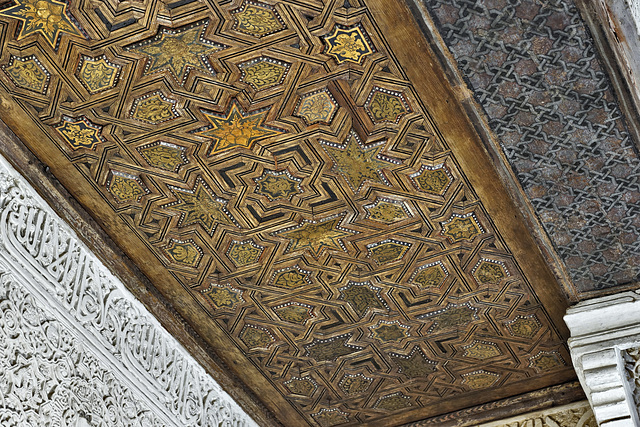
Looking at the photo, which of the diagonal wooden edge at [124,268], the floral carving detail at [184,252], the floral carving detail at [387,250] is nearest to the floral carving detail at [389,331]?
the floral carving detail at [387,250]

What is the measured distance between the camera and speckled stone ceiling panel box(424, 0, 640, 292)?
102 inches

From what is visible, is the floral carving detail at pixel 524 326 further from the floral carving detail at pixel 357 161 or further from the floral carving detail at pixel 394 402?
the floral carving detail at pixel 357 161

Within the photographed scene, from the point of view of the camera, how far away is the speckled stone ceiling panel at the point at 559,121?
2.59m

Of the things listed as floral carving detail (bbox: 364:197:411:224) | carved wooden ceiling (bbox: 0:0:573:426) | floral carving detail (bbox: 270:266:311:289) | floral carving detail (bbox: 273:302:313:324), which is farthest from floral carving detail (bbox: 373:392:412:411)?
floral carving detail (bbox: 364:197:411:224)

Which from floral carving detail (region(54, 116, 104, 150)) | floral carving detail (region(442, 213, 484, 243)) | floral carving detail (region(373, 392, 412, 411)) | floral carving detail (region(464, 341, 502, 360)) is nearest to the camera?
floral carving detail (region(54, 116, 104, 150))

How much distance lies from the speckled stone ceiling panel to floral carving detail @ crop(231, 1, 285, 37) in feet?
1.72

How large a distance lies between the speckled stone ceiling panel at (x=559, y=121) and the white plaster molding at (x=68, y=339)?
5.82ft

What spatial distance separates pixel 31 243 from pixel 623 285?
101 inches

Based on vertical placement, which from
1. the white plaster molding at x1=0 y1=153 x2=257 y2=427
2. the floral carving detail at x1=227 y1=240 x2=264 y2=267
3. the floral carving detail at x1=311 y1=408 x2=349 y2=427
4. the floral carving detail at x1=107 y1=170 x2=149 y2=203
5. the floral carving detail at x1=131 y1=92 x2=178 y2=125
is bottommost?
the white plaster molding at x1=0 y1=153 x2=257 y2=427

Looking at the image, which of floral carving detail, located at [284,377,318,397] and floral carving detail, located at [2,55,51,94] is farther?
floral carving detail, located at [284,377,318,397]

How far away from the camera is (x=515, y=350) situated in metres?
4.06

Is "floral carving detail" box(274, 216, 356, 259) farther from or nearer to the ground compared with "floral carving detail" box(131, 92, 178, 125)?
farther from the ground

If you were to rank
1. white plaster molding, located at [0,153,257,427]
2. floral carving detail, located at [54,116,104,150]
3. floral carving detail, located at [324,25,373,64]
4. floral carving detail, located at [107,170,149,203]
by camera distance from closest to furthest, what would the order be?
1. floral carving detail, located at [324,25,373,64]
2. white plaster molding, located at [0,153,257,427]
3. floral carving detail, located at [54,116,104,150]
4. floral carving detail, located at [107,170,149,203]

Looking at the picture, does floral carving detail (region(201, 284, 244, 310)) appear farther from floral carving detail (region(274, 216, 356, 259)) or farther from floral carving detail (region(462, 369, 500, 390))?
floral carving detail (region(462, 369, 500, 390))
